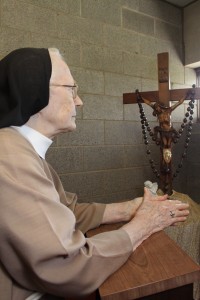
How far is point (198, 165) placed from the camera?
2318mm

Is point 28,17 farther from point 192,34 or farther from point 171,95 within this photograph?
point 192,34

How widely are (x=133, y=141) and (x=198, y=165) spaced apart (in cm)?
66

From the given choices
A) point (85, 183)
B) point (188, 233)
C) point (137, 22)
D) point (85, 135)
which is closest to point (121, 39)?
point (137, 22)

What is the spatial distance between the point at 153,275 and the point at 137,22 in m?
2.07

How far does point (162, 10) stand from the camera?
228cm

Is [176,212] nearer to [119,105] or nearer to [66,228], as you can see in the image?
[66,228]

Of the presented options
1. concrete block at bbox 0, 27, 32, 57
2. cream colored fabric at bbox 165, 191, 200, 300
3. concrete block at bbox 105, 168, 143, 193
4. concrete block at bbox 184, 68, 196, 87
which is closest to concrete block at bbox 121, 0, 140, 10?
concrete block at bbox 184, 68, 196, 87

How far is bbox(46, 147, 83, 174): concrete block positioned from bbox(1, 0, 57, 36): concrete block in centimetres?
82

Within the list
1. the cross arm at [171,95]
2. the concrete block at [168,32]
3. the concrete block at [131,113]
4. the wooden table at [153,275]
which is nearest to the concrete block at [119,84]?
the concrete block at [131,113]

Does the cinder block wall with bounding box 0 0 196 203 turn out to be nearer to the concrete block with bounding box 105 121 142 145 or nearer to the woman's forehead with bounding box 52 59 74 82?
the concrete block with bounding box 105 121 142 145

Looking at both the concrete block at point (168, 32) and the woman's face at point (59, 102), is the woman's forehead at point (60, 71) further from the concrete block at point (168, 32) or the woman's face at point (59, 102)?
the concrete block at point (168, 32)

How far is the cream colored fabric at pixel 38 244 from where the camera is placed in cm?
57

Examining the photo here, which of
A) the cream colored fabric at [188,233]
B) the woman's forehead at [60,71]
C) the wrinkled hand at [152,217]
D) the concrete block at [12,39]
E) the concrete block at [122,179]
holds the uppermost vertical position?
the concrete block at [12,39]

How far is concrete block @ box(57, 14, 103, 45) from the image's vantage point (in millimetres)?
1827
